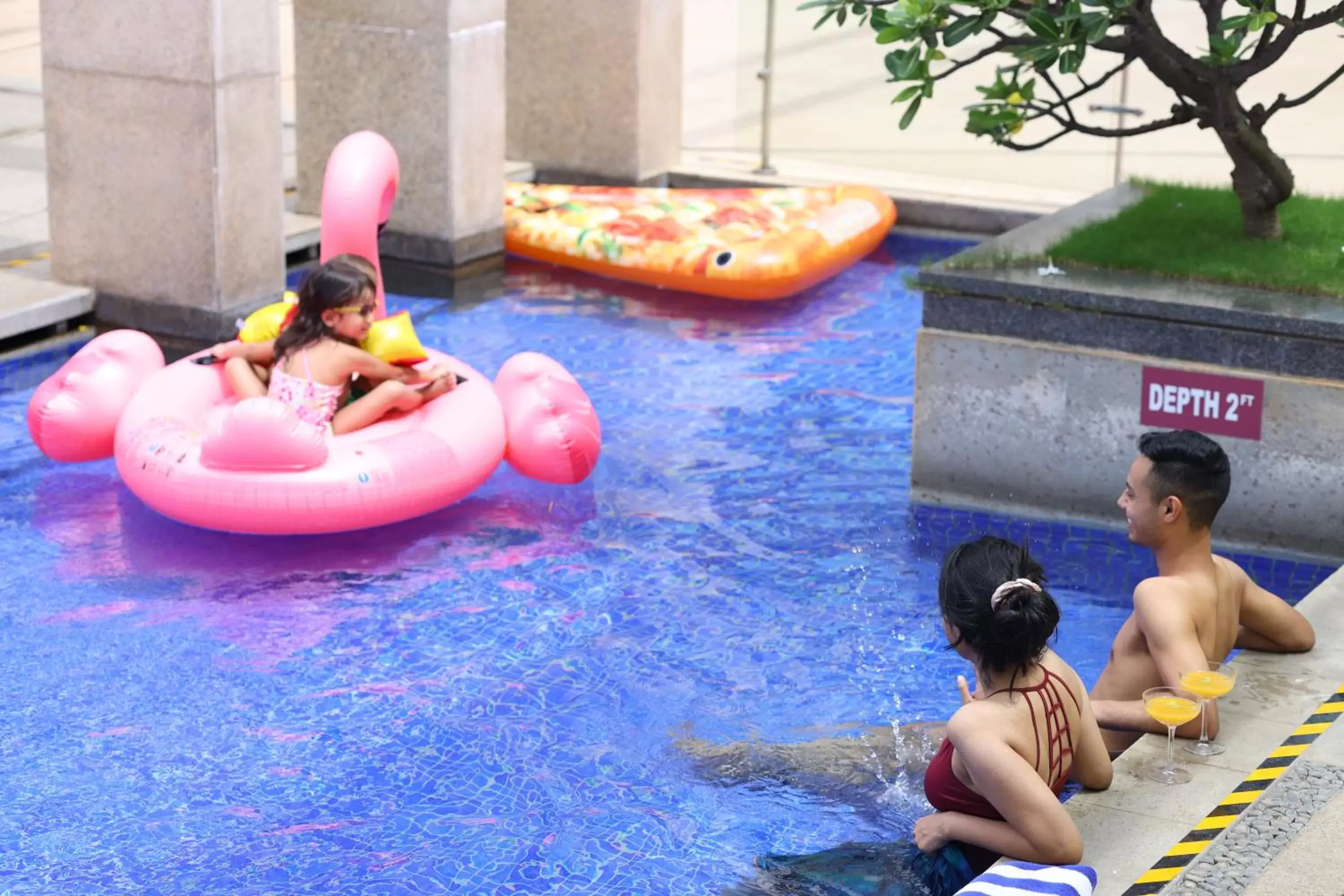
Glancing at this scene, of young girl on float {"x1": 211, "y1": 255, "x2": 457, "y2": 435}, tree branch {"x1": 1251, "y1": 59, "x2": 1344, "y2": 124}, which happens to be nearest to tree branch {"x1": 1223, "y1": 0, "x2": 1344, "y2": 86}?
tree branch {"x1": 1251, "y1": 59, "x2": 1344, "y2": 124}

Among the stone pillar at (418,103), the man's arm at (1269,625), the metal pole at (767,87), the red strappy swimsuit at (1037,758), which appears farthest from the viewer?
the metal pole at (767,87)

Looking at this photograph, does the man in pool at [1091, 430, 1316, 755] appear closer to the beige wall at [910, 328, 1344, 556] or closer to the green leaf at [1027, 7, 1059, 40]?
the beige wall at [910, 328, 1344, 556]

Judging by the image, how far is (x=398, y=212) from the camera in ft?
35.6

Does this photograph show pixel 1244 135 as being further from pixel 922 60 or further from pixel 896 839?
pixel 896 839

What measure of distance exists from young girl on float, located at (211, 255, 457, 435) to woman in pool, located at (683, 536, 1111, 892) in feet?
11.6

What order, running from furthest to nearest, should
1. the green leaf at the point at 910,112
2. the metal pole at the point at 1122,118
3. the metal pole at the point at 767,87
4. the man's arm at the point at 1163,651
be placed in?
the metal pole at the point at 767,87 < the metal pole at the point at 1122,118 < the green leaf at the point at 910,112 < the man's arm at the point at 1163,651

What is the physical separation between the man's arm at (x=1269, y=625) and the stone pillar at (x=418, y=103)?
6430 mm

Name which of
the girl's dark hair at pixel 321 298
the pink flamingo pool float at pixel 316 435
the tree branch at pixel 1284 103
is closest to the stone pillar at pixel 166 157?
the pink flamingo pool float at pixel 316 435

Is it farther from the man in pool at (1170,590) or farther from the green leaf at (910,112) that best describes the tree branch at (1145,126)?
the man in pool at (1170,590)

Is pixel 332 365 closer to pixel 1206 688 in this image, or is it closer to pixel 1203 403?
pixel 1203 403

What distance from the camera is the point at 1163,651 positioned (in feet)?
15.1

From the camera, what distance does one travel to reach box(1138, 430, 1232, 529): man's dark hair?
15.5 feet

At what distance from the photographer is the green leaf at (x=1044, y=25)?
6.47m

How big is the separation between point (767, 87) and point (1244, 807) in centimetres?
867
